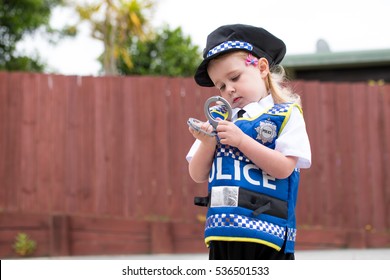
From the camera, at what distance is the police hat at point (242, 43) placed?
7.26ft

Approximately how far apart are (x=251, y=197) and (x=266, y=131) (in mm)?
237

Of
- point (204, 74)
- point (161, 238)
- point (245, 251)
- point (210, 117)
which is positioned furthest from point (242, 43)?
point (161, 238)

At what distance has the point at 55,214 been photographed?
253 inches

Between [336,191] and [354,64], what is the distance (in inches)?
187

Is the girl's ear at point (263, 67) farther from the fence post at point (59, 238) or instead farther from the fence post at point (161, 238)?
the fence post at point (59, 238)

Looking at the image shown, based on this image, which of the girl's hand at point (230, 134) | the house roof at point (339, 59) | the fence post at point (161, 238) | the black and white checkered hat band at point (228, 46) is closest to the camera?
the girl's hand at point (230, 134)

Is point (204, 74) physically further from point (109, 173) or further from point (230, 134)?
point (109, 173)

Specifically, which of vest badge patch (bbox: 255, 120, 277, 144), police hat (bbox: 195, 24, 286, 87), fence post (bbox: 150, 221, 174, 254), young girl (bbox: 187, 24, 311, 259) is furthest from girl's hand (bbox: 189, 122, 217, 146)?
fence post (bbox: 150, 221, 174, 254)

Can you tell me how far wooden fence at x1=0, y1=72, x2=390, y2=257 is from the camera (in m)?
6.46

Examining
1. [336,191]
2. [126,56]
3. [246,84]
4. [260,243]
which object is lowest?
[260,243]

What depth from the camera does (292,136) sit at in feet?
6.99

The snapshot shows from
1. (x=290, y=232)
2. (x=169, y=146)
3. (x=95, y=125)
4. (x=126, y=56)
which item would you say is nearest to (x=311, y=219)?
(x=169, y=146)

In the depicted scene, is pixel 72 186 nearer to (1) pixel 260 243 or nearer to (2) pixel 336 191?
(2) pixel 336 191

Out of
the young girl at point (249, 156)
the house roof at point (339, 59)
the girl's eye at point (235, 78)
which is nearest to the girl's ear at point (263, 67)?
the young girl at point (249, 156)
